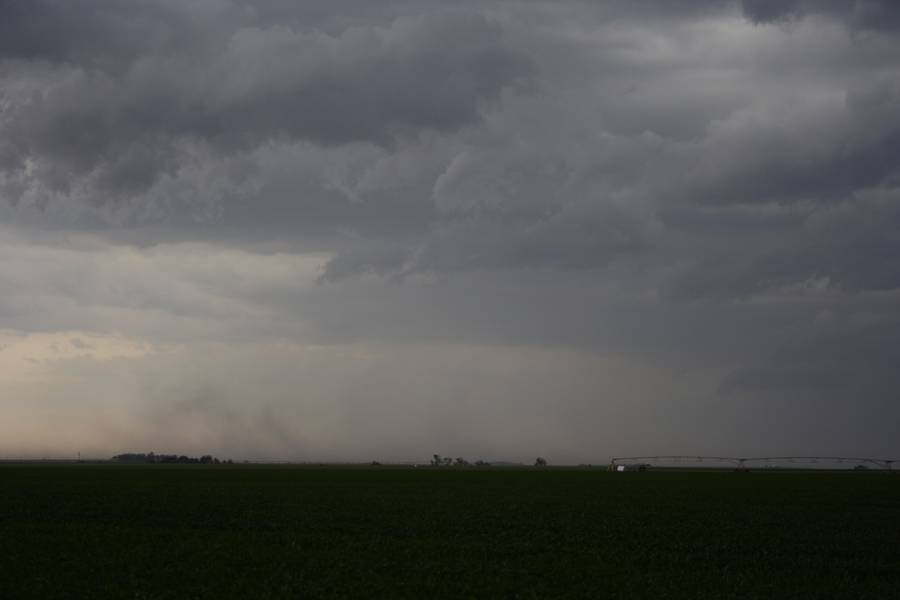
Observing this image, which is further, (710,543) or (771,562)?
(710,543)

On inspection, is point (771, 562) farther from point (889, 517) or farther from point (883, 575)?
point (889, 517)

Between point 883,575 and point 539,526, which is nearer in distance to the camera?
point 883,575

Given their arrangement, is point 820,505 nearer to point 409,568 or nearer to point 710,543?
point 710,543

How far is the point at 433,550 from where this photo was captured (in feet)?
98.9

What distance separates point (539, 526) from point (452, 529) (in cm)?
406

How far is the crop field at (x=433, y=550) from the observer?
24.4m

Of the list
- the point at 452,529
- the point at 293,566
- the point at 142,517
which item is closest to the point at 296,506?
the point at 142,517

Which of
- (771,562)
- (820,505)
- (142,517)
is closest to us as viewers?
(771,562)

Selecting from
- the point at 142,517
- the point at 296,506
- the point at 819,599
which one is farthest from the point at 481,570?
the point at 296,506

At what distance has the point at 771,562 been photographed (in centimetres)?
2947

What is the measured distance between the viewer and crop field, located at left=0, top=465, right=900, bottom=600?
2441 cm

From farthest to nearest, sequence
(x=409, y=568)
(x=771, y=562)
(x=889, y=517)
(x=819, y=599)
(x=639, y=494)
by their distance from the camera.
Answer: (x=639, y=494) → (x=889, y=517) → (x=771, y=562) → (x=409, y=568) → (x=819, y=599)

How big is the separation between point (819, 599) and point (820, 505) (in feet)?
114

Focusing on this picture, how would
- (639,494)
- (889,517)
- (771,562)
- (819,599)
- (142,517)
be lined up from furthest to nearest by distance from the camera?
1. (639,494)
2. (889,517)
3. (142,517)
4. (771,562)
5. (819,599)
